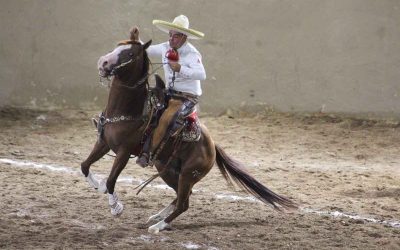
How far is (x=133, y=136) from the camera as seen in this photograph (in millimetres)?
6211

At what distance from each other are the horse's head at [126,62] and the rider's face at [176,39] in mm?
259

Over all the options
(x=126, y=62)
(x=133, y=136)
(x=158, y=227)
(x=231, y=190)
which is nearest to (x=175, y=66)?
(x=126, y=62)

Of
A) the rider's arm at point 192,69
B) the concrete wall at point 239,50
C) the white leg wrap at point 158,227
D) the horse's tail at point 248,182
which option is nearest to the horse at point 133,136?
the white leg wrap at point 158,227

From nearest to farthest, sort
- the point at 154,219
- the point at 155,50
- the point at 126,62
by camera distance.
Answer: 1. the point at 126,62
2. the point at 155,50
3. the point at 154,219

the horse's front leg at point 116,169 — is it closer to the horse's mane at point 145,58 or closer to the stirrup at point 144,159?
the stirrup at point 144,159

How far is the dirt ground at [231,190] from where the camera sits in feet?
20.1

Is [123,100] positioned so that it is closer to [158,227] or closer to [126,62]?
[126,62]

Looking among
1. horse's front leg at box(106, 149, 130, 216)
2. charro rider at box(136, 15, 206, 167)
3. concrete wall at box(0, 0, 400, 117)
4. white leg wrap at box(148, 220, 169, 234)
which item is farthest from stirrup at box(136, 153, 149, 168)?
concrete wall at box(0, 0, 400, 117)

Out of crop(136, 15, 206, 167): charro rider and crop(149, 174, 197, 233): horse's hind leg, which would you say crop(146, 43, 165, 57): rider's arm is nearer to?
crop(136, 15, 206, 167): charro rider

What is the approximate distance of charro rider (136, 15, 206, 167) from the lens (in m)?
6.19

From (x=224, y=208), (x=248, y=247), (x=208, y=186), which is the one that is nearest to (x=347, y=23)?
(x=208, y=186)

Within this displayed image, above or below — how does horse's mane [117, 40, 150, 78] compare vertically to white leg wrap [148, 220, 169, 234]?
above

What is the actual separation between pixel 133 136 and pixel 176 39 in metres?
0.94

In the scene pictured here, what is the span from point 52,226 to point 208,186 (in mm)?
2429
